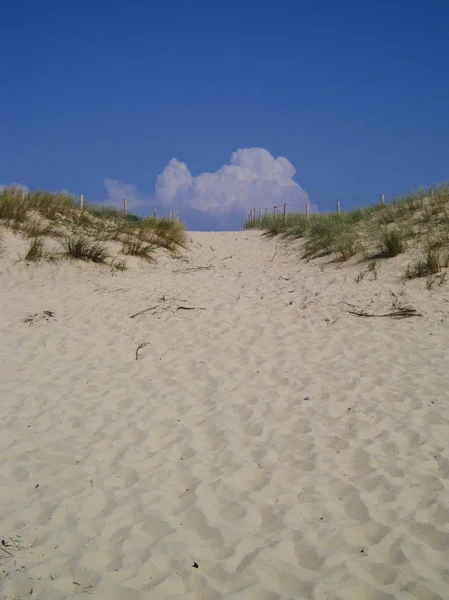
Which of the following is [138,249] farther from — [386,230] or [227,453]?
[227,453]

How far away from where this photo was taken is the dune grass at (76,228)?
12.3m

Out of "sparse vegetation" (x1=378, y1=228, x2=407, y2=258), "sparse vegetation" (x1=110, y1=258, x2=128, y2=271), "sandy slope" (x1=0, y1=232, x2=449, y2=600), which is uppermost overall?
"sparse vegetation" (x1=378, y1=228, x2=407, y2=258)

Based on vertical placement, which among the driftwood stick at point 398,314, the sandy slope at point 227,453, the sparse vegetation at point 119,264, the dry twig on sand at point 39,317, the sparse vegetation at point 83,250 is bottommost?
the sandy slope at point 227,453

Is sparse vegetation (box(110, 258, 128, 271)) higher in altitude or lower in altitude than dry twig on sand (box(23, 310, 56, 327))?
higher

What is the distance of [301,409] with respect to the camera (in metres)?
4.89

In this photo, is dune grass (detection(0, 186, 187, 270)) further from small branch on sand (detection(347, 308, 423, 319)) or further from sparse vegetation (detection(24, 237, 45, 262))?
small branch on sand (detection(347, 308, 423, 319))

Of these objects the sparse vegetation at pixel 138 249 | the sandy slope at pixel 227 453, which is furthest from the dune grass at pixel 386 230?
the sparse vegetation at pixel 138 249

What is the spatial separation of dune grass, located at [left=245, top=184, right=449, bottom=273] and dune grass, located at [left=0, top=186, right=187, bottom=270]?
174 inches

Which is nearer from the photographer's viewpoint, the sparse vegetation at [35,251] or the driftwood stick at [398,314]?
the driftwood stick at [398,314]

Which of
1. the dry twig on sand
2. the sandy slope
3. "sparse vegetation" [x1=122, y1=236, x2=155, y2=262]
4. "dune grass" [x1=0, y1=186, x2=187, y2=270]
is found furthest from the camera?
"sparse vegetation" [x1=122, y1=236, x2=155, y2=262]

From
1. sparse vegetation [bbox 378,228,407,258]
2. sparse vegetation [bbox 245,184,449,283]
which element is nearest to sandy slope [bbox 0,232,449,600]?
sparse vegetation [bbox 245,184,449,283]

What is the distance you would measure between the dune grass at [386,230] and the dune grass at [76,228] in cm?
442

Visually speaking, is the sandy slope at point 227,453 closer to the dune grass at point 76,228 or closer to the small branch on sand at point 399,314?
the small branch on sand at point 399,314

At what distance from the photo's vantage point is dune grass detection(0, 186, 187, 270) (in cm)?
1233
